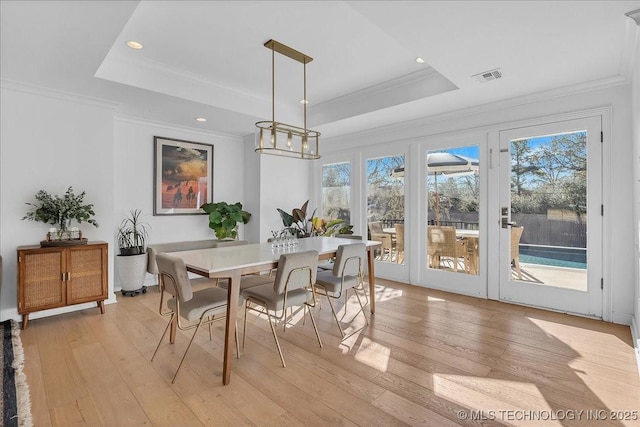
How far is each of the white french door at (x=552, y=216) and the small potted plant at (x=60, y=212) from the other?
16.2ft

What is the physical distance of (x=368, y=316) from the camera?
11.6 feet

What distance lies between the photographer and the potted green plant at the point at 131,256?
4324mm

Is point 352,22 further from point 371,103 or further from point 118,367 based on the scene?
point 118,367

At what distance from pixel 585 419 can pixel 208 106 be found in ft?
14.7

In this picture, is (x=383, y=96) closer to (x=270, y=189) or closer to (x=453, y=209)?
(x=453, y=209)

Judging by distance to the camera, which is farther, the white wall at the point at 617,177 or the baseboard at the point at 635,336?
the white wall at the point at 617,177

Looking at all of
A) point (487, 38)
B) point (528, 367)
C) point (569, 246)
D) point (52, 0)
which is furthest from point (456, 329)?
point (52, 0)

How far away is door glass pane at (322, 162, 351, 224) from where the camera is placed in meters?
5.88

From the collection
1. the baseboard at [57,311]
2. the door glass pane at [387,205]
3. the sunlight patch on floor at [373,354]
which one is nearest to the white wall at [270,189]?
the door glass pane at [387,205]

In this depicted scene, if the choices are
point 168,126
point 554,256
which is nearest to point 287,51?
point 168,126

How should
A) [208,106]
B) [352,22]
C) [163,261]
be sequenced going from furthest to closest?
[208,106], [352,22], [163,261]

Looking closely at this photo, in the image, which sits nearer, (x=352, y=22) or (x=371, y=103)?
(x=352, y=22)

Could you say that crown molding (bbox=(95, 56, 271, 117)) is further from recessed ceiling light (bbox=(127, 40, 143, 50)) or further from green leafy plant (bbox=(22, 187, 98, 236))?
green leafy plant (bbox=(22, 187, 98, 236))

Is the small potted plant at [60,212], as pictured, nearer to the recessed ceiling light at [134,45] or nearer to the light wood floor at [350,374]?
the light wood floor at [350,374]
